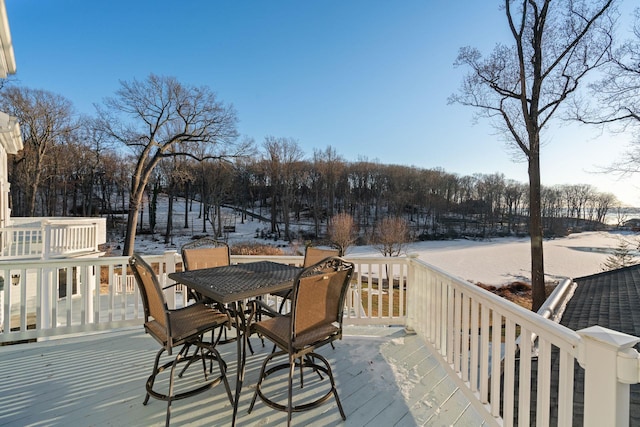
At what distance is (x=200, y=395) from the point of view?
2172 mm

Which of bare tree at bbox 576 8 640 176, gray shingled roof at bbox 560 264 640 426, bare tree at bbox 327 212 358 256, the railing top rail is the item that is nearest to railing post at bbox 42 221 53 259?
the railing top rail

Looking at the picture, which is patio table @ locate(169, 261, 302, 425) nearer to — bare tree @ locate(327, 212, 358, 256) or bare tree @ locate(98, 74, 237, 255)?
bare tree @ locate(98, 74, 237, 255)

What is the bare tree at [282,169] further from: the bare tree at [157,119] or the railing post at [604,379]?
the railing post at [604,379]

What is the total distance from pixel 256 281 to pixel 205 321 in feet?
1.49

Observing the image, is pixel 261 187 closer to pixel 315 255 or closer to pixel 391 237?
pixel 391 237

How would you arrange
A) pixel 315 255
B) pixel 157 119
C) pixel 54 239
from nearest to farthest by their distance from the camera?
pixel 315 255
pixel 54 239
pixel 157 119

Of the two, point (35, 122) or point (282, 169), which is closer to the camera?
point (35, 122)

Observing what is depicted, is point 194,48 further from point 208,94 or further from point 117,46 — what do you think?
point 208,94

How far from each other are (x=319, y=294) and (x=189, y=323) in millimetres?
991

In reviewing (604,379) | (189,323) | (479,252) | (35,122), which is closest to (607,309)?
(604,379)

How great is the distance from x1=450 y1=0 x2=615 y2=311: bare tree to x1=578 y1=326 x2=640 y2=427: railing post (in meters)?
9.37

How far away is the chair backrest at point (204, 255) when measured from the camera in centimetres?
306

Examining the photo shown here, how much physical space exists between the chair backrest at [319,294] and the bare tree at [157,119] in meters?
13.6

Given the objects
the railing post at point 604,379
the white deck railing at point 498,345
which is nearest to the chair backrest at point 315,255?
the white deck railing at point 498,345
